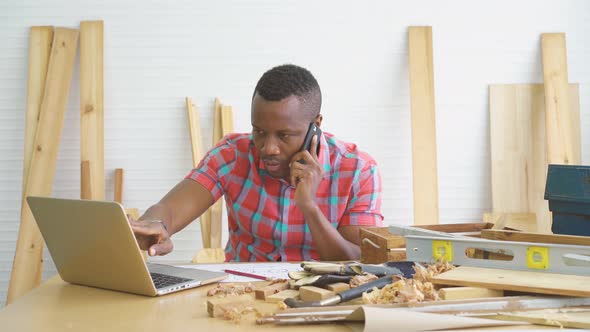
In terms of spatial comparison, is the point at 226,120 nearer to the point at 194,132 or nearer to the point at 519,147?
the point at 194,132

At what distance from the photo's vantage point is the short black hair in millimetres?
2291

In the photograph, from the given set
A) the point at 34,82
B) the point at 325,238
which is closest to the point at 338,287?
the point at 325,238

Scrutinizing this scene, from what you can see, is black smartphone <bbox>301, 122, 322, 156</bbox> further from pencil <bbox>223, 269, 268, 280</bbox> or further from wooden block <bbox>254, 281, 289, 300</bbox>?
wooden block <bbox>254, 281, 289, 300</bbox>

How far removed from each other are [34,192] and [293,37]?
1.74 meters

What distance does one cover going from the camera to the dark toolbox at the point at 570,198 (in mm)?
1762

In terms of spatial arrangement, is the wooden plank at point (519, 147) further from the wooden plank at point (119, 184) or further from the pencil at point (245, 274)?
the pencil at point (245, 274)

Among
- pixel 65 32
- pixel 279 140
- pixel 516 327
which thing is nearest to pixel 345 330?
pixel 516 327

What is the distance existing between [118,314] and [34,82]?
2.82 meters

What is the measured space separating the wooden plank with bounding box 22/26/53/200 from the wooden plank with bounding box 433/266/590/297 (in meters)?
3.04

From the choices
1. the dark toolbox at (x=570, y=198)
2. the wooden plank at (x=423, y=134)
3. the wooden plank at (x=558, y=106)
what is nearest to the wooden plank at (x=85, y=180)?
the wooden plank at (x=423, y=134)

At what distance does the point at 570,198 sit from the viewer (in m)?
1.78

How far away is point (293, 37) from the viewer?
12.7 feet

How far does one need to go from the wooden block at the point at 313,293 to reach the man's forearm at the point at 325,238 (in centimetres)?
84

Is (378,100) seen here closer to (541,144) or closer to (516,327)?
(541,144)
